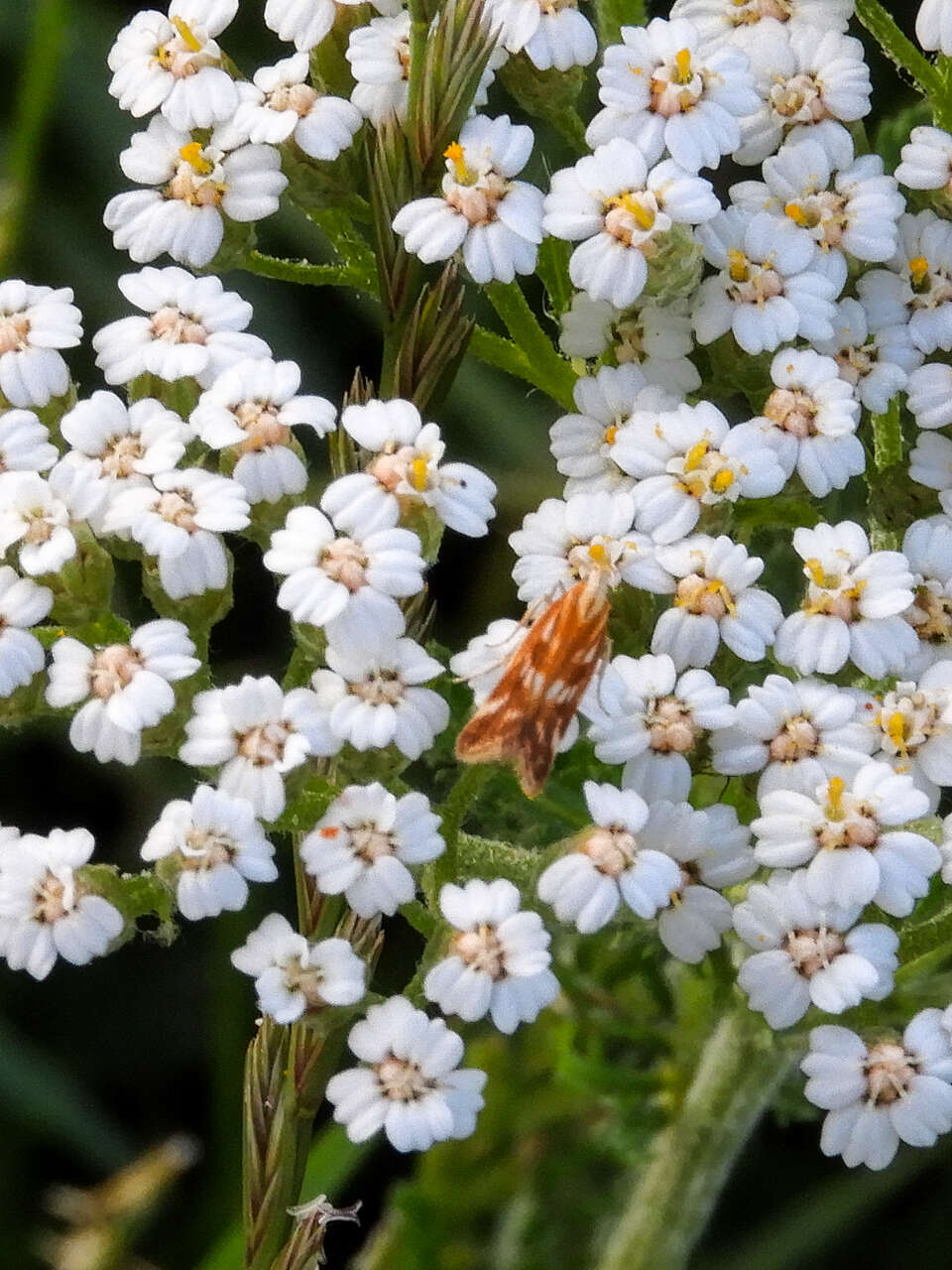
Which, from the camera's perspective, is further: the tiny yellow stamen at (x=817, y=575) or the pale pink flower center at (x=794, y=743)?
the tiny yellow stamen at (x=817, y=575)

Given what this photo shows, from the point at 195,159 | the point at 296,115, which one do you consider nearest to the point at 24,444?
the point at 195,159

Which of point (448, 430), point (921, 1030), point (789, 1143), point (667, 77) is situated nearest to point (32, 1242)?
point (789, 1143)

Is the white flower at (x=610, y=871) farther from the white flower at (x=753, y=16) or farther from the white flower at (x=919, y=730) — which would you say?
the white flower at (x=753, y=16)

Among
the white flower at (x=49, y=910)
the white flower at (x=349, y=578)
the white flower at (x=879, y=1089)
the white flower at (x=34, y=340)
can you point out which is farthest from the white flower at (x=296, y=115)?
the white flower at (x=879, y=1089)

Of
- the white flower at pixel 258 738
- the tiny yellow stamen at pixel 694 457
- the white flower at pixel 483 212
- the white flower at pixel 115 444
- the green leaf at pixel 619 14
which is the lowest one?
the white flower at pixel 258 738

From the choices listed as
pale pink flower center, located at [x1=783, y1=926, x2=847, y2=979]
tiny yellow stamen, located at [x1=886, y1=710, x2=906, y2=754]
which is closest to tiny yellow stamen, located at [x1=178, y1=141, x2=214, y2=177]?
tiny yellow stamen, located at [x1=886, y1=710, x2=906, y2=754]

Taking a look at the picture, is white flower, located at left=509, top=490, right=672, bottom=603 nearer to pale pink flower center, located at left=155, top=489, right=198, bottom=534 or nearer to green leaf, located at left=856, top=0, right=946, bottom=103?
pale pink flower center, located at left=155, top=489, right=198, bottom=534
